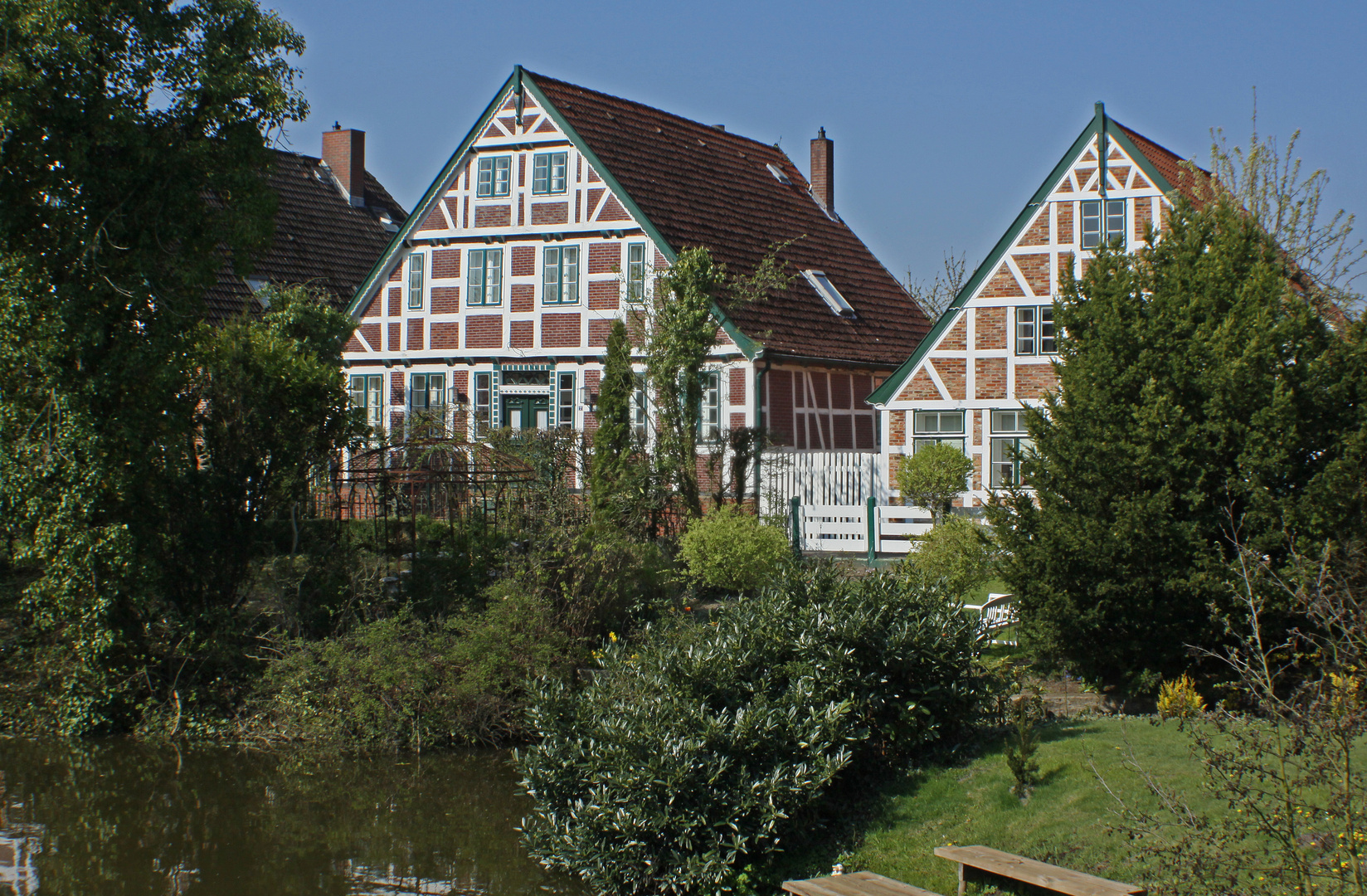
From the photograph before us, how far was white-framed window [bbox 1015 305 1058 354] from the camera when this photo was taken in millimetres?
21078

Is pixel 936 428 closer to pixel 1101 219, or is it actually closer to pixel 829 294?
pixel 1101 219

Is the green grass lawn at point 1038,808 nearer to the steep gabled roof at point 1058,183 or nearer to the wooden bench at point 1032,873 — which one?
the wooden bench at point 1032,873

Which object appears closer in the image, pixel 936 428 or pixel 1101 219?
pixel 1101 219

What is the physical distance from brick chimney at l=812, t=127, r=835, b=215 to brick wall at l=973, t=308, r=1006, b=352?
34.7 ft

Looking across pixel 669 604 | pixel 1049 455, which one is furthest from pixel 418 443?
pixel 1049 455

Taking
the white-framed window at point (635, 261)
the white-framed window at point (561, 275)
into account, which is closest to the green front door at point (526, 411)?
the white-framed window at point (561, 275)

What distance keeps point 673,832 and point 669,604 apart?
5148 mm

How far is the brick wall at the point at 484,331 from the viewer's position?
24984mm

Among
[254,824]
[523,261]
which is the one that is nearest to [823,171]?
[523,261]

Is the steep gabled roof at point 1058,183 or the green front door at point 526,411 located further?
the green front door at point 526,411

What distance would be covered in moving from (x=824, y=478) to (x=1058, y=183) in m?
6.46

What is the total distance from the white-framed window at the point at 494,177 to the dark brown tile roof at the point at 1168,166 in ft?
38.0

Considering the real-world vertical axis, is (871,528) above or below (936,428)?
below

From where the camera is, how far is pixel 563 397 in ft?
80.3
